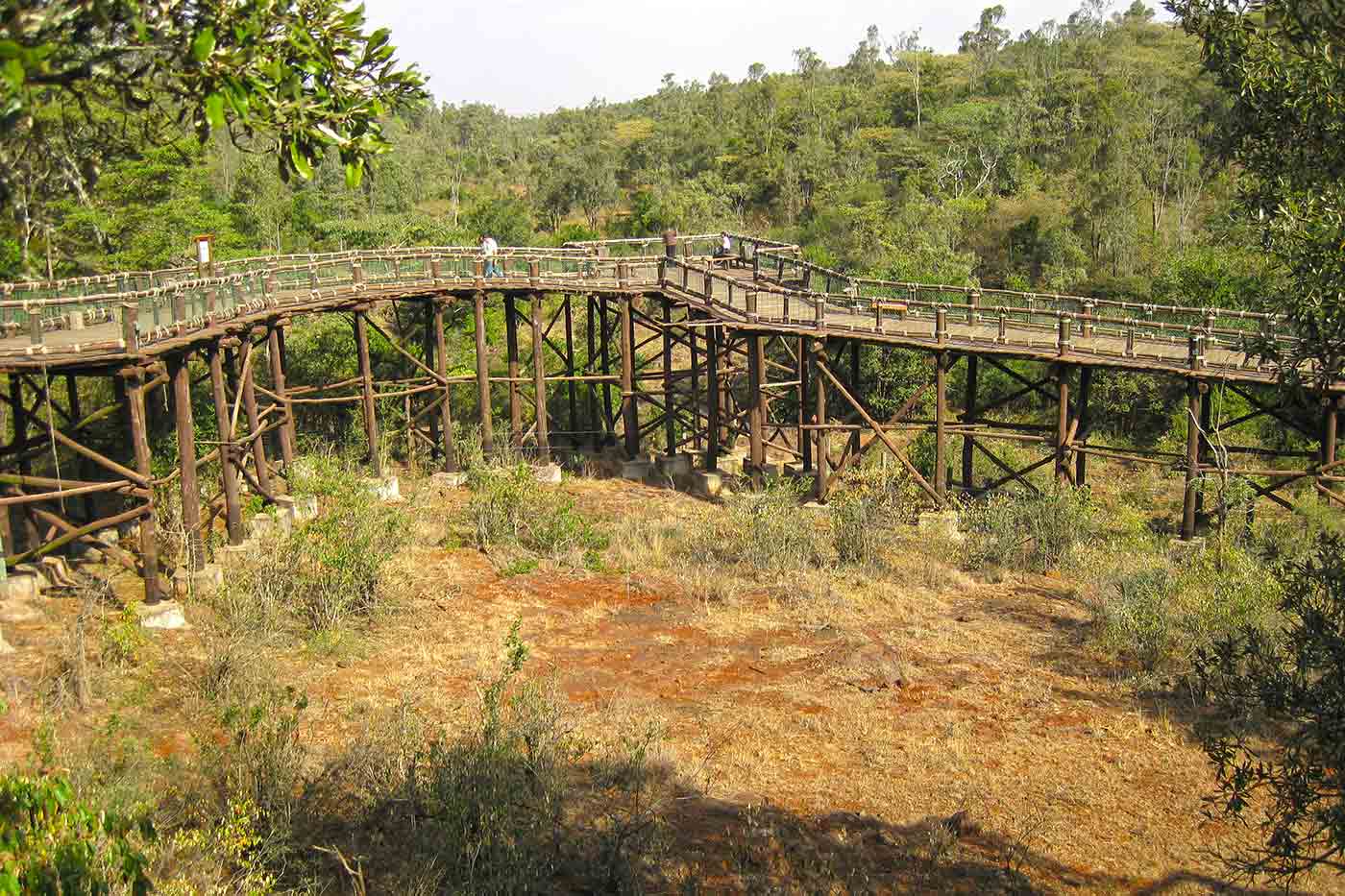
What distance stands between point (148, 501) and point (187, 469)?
0.89 metres

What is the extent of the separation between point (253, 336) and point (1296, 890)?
719 inches

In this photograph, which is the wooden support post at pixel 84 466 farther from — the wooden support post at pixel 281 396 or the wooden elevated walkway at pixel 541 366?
the wooden support post at pixel 281 396

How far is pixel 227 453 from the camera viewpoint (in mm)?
19172

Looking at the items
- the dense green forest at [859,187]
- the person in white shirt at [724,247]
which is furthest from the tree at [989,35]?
the person in white shirt at [724,247]

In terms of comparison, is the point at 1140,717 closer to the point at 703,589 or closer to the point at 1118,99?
the point at 703,589

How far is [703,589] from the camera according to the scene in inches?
720

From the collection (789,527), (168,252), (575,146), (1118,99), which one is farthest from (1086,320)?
(575,146)

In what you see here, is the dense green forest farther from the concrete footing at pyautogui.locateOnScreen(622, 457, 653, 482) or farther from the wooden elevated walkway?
the concrete footing at pyautogui.locateOnScreen(622, 457, 653, 482)

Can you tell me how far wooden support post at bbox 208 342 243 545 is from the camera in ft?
62.8

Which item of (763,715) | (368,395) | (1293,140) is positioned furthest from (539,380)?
(1293,140)

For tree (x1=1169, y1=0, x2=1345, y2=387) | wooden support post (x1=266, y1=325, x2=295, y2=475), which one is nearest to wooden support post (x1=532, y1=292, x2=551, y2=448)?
wooden support post (x1=266, y1=325, x2=295, y2=475)

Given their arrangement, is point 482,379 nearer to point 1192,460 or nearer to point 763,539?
point 763,539

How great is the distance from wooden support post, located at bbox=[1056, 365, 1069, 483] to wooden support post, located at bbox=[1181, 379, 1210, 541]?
1987mm

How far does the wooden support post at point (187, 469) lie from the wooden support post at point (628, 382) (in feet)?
33.2
